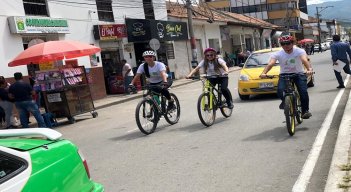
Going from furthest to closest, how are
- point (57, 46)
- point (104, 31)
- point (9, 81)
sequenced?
point (104, 31)
point (9, 81)
point (57, 46)

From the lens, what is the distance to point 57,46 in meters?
13.2

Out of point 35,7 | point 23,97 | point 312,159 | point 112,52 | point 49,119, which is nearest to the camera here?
point 312,159

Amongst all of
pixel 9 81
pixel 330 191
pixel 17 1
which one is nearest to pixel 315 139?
pixel 330 191

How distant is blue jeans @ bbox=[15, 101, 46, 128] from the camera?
39.3ft

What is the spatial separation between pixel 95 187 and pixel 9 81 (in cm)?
1345

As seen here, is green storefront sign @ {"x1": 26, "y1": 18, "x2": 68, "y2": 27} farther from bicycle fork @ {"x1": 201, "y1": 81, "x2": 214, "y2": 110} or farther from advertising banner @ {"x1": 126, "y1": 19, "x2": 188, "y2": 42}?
bicycle fork @ {"x1": 201, "y1": 81, "x2": 214, "y2": 110}

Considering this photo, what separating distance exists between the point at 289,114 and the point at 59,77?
26.4ft

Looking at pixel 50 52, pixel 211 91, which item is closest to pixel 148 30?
pixel 50 52

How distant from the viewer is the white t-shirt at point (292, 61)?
26.8ft

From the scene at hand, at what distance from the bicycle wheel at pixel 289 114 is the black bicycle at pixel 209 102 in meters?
1.98

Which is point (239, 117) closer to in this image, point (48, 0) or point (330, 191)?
point (330, 191)

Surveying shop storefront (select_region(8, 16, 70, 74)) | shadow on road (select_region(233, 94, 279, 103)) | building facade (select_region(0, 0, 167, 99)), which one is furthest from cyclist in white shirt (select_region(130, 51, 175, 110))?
shop storefront (select_region(8, 16, 70, 74))

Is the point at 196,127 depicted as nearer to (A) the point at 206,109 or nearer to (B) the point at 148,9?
(A) the point at 206,109

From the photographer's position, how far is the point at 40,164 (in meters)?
3.09
